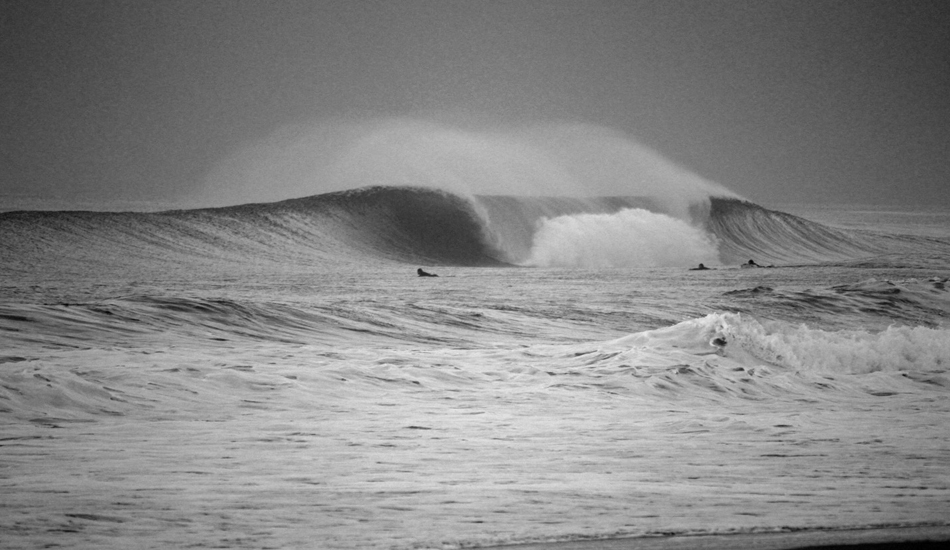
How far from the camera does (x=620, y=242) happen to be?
23.5 metres

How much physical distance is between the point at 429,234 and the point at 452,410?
61.2 feet

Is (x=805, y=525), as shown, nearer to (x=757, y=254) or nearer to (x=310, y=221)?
(x=310, y=221)

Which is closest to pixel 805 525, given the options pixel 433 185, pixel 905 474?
pixel 905 474

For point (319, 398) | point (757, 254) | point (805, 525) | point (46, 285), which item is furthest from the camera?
point (757, 254)

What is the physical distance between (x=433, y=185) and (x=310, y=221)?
4917mm

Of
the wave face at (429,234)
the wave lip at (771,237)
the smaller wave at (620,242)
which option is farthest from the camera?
the wave lip at (771,237)

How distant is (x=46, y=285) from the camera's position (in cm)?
1134

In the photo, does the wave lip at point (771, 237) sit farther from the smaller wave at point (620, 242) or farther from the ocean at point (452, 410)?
the ocean at point (452, 410)

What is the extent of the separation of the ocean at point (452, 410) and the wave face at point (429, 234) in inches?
71.6

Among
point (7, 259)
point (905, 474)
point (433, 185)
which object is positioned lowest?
point (905, 474)

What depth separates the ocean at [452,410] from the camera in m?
2.71

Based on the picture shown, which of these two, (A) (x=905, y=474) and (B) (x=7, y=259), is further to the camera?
(B) (x=7, y=259)

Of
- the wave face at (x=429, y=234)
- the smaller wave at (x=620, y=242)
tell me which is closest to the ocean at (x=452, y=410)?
the wave face at (x=429, y=234)

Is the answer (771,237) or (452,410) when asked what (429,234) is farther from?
(452,410)
